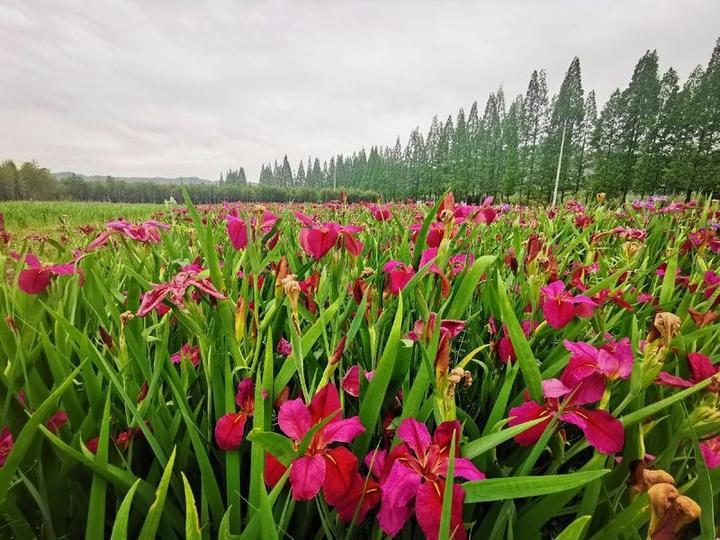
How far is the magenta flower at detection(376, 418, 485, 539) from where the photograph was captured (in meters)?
0.41

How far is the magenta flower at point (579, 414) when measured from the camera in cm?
48

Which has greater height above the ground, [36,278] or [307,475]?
[36,278]

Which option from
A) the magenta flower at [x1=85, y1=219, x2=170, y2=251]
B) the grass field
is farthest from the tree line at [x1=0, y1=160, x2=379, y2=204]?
the magenta flower at [x1=85, y1=219, x2=170, y2=251]

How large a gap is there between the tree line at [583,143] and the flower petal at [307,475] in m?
29.5

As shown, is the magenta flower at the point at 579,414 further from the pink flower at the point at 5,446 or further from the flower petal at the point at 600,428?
the pink flower at the point at 5,446

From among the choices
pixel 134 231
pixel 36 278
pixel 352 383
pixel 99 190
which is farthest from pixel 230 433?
pixel 99 190

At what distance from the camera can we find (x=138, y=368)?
2.60ft

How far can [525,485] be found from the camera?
0.40m

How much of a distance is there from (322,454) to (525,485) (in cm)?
23

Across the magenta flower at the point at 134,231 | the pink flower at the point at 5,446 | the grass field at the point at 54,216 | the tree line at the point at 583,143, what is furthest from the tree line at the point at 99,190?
the pink flower at the point at 5,446

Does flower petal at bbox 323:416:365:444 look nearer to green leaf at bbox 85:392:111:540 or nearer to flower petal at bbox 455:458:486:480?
flower petal at bbox 455:458:486:480

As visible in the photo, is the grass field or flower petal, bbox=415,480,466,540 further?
the grass field

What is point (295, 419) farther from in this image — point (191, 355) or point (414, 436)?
point (191, 355)

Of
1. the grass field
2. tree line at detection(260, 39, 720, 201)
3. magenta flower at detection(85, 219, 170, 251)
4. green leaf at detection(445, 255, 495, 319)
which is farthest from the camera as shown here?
tree line at detection(260, 39, 720, 201)
